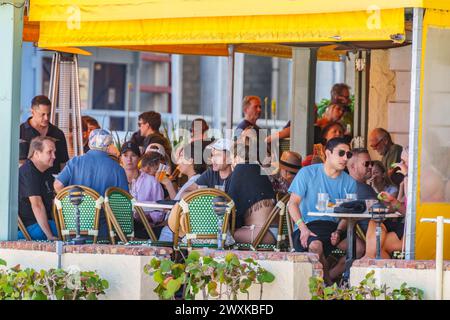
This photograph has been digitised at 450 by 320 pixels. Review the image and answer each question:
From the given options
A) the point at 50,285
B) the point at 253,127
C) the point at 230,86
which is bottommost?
the point at 50,285

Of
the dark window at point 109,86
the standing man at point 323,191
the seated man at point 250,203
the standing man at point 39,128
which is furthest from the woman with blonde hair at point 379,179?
the dark window at point 109,86

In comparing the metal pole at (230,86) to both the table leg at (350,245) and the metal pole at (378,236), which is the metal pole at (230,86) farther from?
the metal pole at (378,236)

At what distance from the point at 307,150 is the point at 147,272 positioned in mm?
5908

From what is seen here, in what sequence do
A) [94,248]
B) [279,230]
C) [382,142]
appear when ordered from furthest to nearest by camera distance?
[382,142]
[279,230]
[94,248]

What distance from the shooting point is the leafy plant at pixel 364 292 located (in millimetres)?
8719

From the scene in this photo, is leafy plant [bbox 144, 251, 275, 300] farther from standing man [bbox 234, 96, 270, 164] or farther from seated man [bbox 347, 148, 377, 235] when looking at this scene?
standing man [bbox 234, 96, 270, 164]

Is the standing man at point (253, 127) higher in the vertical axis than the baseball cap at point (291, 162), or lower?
higher

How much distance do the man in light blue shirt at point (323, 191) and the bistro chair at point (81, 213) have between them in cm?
148

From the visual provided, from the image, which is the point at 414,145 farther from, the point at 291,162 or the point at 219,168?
the point at 291,162

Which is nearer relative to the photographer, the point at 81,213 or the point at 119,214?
the point at 81,213

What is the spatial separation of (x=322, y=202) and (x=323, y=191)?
0.13 metres

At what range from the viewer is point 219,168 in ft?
37.9

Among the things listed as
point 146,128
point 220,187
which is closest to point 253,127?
point 146,128

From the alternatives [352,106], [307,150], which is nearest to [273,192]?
[307,150]
